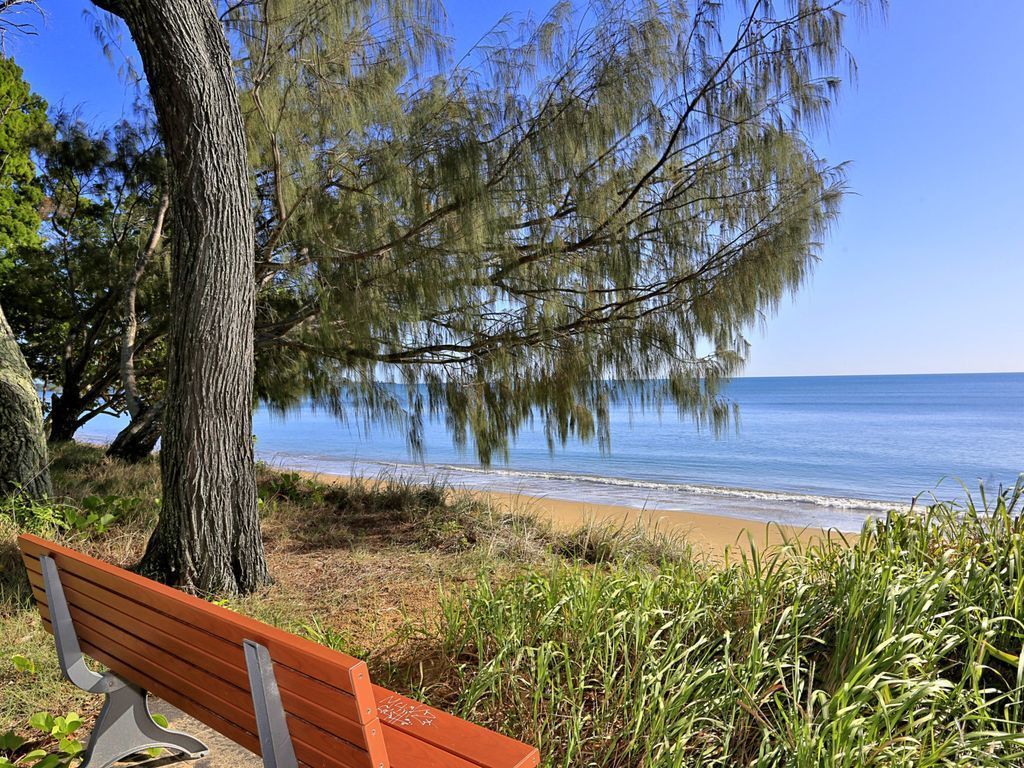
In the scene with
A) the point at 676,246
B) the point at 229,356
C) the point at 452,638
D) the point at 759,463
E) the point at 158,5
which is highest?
the point at 158,5

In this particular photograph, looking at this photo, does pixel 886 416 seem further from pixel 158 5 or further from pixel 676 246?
pixel 158 5

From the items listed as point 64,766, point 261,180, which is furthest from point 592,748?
point 261,180

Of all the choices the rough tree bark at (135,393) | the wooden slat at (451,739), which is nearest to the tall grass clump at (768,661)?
the wooden slat at (451,739)

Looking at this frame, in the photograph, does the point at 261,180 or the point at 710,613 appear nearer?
the point at 710,613

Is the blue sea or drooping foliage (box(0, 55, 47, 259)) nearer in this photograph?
drooping foliage (box(0, 55, 47, 259))

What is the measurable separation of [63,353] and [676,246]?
894 centimetres

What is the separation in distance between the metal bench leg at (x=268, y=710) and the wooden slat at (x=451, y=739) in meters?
0.23

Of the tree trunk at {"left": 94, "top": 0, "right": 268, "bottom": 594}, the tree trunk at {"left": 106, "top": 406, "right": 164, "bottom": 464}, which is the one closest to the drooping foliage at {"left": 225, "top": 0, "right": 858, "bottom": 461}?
the tree trunk at {"left": 94, "top": 0, "right": 268, "bottom": 594}

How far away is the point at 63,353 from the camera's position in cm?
988

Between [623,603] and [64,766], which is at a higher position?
[623,603]

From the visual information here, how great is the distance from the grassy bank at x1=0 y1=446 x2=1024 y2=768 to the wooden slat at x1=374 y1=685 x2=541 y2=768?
1.53 feet

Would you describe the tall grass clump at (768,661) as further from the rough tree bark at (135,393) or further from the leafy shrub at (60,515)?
the rough tree bark at (135,393)

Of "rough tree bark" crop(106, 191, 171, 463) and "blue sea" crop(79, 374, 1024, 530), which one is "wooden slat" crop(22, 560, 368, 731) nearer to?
"blue sea" crop(79, 374, 1024, 530)

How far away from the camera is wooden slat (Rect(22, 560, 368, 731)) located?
4.17 feet
